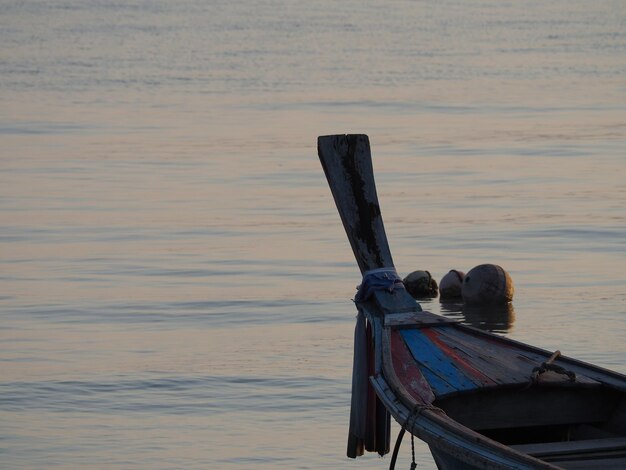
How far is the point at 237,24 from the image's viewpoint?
50.1 metres

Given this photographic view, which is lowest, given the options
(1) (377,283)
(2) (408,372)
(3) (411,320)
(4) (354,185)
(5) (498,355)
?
(2) (408,372)

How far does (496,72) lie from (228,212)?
19.7 metres

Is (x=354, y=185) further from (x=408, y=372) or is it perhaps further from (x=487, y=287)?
(x=487, y=287)

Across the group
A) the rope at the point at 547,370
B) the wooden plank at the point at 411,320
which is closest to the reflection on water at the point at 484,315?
the wooden plank at the point at 411,320

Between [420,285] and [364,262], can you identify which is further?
[420,285]

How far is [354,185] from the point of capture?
8945mm

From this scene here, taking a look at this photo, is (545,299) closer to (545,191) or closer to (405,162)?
(545,191)

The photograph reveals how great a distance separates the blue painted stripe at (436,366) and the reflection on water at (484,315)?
Answer: 4.37 m

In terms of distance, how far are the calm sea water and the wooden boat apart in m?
1.02

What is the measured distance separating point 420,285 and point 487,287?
660 millimetres

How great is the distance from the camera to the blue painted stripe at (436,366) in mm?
7441

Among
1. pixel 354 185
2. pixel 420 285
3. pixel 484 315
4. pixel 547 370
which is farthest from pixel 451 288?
pixel 547 370

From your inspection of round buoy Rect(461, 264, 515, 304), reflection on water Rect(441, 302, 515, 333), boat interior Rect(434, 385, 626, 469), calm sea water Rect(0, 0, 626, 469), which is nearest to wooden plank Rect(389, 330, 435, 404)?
boat interior Rect(434, 385, 626, 469)

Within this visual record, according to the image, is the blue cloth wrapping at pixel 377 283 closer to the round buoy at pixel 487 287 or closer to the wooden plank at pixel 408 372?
the wooden plank at pixel 408 372
